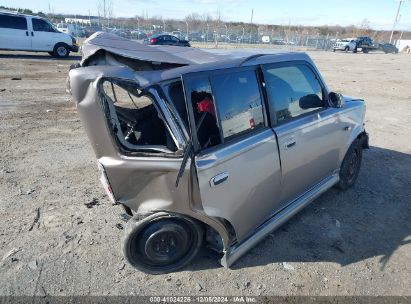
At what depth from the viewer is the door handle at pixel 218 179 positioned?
2678 millimetres

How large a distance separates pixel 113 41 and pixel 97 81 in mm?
805

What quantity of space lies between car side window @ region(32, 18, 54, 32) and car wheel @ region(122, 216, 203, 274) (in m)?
18.4

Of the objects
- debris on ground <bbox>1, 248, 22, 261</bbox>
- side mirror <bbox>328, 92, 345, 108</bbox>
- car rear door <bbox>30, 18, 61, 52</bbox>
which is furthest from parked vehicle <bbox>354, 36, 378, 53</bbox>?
debris on ground <bbox>1, 248, 22, 261</bbox>

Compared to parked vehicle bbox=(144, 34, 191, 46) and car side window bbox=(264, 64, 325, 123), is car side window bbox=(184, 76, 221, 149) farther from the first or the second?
parked vehicle bbox=(144, 34, 191, 46)

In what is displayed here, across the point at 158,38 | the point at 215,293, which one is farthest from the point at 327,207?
the point at 158,38

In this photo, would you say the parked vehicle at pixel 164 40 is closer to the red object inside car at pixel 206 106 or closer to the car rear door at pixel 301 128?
the car rear door at pixel 301 128

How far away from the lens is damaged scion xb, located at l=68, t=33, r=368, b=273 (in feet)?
8.48

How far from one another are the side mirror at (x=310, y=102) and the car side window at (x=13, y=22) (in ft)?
59.5

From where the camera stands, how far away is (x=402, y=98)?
11555 millimetres

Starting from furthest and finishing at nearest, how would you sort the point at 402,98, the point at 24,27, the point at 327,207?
the point at 24,27, the point at 402,98, the point at 327,207

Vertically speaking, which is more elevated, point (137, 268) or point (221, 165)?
point (221, 165)

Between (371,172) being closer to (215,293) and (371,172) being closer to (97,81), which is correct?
(215,293)

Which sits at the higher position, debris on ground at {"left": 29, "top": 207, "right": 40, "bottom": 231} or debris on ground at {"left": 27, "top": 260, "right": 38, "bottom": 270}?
debris on ground at {"left": 29, "top": 207, "right": 40, "bottom": 231}

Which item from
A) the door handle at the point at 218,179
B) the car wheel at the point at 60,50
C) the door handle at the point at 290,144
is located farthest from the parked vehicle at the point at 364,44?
the door handle at the point at 218,179
